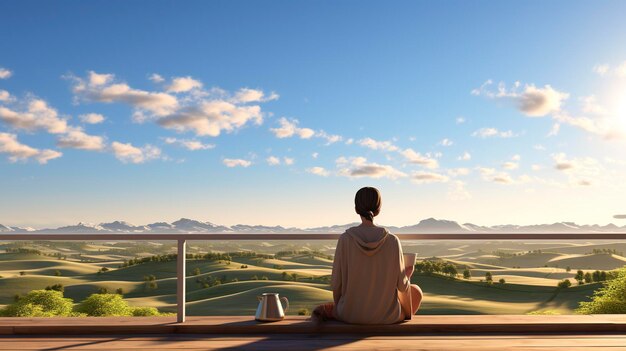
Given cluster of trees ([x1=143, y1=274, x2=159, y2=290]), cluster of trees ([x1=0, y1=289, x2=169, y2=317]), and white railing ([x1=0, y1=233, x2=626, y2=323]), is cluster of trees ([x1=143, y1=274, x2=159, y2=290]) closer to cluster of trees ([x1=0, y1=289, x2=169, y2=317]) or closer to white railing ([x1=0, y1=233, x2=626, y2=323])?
cluster of trees ([x1=0, y1=289, x2=169, y2=317])

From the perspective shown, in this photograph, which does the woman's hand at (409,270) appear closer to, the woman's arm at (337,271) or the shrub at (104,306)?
the woman's arm at (337,271)

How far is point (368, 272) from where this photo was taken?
3.80 metres

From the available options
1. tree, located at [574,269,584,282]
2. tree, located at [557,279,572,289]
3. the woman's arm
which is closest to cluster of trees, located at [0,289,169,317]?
tree, located at [557,279,572,289]

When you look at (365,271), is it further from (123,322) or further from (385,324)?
(123,322)

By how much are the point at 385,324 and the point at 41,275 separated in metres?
28.2

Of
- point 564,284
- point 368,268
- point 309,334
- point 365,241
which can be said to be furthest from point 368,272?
point 564,284

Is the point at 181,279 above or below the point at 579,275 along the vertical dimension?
above

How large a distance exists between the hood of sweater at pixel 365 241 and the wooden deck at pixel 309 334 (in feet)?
1.81

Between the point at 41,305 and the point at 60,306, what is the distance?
81cm

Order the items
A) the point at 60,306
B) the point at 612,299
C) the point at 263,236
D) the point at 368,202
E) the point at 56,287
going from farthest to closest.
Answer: the point at 56,287 < the point at 60,306 < the point at 612,299 < the point at 263,236 < the point at 368,202

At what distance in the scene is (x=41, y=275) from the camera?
92.5ft

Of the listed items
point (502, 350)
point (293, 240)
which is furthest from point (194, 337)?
point (502, 350)

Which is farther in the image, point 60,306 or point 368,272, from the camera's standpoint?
point 60,306

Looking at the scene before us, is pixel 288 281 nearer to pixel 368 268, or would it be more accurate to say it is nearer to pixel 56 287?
pixel 56 287
